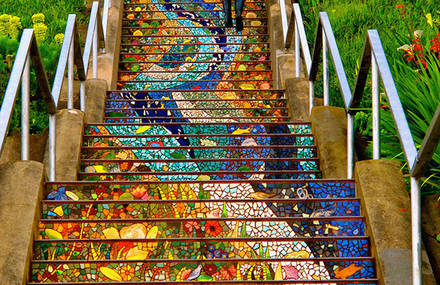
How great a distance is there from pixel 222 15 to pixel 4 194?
5.65 metres

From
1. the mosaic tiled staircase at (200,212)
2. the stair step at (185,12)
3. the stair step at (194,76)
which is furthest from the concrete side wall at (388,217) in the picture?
the stair step at (185,12)

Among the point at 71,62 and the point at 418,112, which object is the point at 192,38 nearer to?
the point at 71,62

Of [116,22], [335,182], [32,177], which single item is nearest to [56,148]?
[32,177]

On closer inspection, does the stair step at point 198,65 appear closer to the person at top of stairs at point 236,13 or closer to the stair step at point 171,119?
the person at top of stairs at point 236,13

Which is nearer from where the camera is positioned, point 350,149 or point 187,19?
point 350,149

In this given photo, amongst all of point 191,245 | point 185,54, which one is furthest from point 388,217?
point 185,54

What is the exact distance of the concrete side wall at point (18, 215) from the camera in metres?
3.76

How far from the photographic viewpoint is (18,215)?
4.02m

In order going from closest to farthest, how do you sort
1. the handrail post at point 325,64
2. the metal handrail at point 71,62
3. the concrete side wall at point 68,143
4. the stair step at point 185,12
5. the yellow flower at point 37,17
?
the metal handrail at point 71,62 < the concrete side wall at point 68,143 < the handrail post at point 325,64 < the yellow flower at point 37,17 < the stair step at point 185,12

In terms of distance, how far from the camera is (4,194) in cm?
409

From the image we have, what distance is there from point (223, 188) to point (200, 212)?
0.98 feet

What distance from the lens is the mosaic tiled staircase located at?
3973 mm

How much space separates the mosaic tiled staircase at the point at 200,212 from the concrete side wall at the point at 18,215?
14 centimetres

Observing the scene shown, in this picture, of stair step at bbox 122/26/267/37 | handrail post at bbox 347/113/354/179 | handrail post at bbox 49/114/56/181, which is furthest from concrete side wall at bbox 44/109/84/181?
stair step at bbox 122/26/267/37
